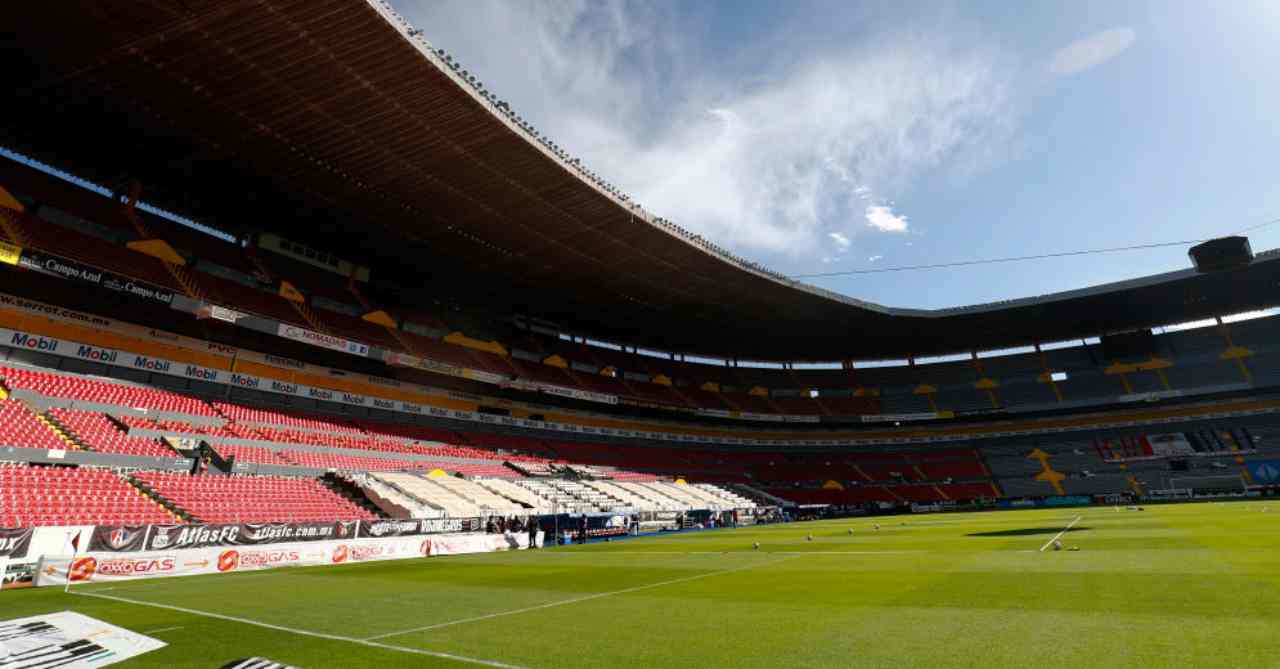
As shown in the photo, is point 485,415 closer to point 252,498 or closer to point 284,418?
point 284,418

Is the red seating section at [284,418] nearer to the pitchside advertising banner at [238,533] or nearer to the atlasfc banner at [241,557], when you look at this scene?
the pitchside advertising banner at [238,533]

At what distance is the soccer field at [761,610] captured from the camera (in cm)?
634

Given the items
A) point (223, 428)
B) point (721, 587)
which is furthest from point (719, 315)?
point (721, 587)

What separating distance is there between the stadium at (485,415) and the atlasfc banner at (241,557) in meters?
0.10

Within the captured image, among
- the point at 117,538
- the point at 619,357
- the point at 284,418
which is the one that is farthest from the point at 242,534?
the point at 619,357

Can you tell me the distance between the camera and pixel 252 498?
2305 centimetres

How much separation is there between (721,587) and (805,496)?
149ft

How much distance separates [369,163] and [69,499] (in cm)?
1618

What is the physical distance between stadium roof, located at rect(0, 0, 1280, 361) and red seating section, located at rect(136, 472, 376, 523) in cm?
1396

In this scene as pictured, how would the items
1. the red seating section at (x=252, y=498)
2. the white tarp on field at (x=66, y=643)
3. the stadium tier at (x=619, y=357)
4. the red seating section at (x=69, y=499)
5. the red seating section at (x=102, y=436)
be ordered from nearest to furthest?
the white tarp on field at (x=66, y=643) → the red seating section at (x=69, y=499) → the red seating section at (x=252, y=498) → the red seating section at (x=102, y=436) → the stadium tier at (x=619, y=357)

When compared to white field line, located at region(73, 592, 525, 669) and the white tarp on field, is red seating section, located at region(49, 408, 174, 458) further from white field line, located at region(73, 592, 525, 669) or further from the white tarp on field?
the white tarp on field

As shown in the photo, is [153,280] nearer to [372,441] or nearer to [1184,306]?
[372,441]

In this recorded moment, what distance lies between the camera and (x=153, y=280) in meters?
26.0

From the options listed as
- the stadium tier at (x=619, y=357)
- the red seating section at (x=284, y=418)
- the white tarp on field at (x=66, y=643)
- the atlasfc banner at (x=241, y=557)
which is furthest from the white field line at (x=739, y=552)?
the stadium tier at (x=619, y=357)
